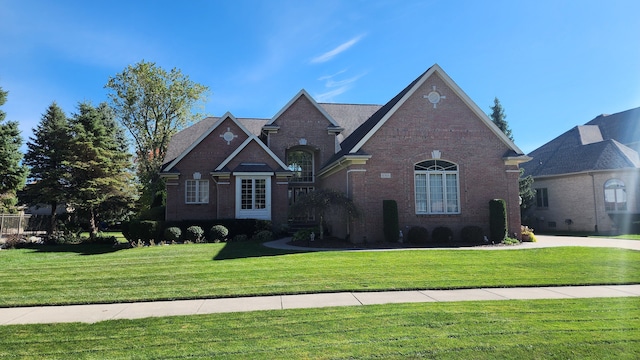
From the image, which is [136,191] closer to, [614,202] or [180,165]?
[180,165]

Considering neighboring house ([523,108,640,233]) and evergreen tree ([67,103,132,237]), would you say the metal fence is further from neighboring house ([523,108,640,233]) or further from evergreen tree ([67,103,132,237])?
neighboring house ([523,108,640,233])

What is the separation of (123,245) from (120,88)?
26.3 meters

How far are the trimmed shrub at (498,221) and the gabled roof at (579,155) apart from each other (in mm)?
12275

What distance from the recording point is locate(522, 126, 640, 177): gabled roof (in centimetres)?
2497

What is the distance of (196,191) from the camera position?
24062mm

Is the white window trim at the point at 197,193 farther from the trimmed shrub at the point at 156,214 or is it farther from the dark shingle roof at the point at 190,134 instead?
the trimmed shrub at the point at 156,214

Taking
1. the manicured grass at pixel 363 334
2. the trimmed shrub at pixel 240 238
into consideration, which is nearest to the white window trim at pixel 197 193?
the trimmed shrub at pixel 240 238

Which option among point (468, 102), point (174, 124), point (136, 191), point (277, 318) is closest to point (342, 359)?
point (277, 318)

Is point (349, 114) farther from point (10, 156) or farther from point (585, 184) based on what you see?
point (10, 156)

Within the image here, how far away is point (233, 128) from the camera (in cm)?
2481

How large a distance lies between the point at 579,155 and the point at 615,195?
13.1 feet

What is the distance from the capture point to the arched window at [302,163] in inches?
1055

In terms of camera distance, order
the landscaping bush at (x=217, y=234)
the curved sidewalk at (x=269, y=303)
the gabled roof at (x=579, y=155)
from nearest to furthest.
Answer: the curved sidewalk at (x=269, y=303) < the landscaping bush at (x=217, y=234) < the gabled roof at (x=579, y=155)

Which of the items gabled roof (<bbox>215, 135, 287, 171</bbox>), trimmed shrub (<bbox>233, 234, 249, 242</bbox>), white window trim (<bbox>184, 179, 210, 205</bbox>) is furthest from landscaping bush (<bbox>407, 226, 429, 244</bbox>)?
white window trim (<bbox>184, 179, 210, 205</bbox>)
